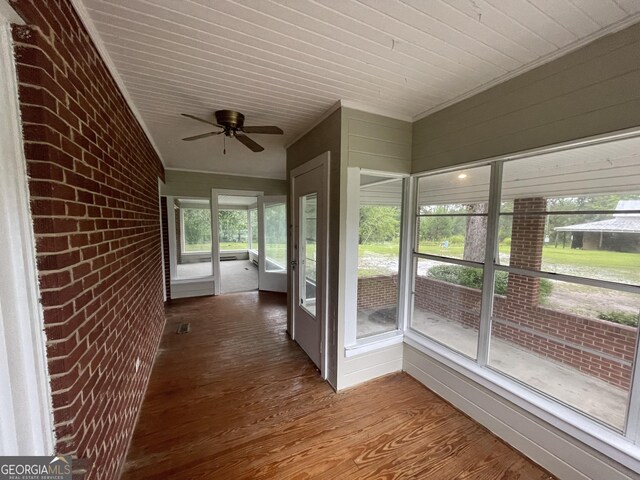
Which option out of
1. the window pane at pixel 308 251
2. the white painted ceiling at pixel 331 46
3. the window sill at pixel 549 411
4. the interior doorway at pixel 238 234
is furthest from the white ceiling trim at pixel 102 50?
the interior doorway at pixel 238 234

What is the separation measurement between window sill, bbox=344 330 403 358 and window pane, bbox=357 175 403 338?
59 millimetres

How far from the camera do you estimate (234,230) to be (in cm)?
939

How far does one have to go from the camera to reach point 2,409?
0.81 metres

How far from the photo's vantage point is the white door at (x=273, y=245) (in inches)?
199

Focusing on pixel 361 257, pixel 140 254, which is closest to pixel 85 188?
pixel 140 254

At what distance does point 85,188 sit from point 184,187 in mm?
3966

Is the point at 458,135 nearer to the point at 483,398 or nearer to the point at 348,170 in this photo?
the point at 348,170

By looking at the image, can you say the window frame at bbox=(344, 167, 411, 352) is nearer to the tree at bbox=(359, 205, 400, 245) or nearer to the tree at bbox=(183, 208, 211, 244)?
the tree at bbox=(359, 205, 400, 245)

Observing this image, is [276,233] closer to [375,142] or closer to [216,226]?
[216,226]

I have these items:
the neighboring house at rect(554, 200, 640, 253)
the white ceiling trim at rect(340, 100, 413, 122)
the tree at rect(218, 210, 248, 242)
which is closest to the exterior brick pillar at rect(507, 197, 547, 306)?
the neighboring house at rect(554, 200, 640, 253)

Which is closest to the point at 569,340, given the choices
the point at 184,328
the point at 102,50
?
the point at 102,50

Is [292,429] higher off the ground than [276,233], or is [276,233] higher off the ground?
[276,233]

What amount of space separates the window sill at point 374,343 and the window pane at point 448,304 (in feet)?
0.75

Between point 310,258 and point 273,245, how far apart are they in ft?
8.35
